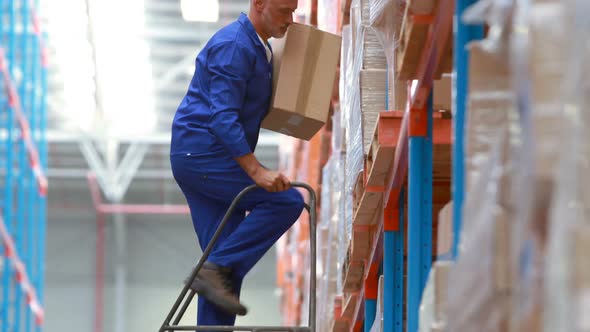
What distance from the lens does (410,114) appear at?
4301 mm

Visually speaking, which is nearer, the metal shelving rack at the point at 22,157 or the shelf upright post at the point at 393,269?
the shelf upright post at the point at 393,269

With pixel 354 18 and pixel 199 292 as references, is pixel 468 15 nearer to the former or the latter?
pixel 199 292

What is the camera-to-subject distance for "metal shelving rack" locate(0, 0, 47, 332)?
56.3ft

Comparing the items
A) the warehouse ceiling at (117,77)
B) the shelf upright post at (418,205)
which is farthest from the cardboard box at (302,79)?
the warehouse ceiling at (117,77)

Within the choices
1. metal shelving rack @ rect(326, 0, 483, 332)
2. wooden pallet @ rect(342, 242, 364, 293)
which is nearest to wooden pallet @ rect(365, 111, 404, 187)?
metal shelving rack @ rect(326, 0, 483, 332)

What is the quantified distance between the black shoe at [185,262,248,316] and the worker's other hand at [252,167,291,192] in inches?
16.6

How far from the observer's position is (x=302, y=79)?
5375 mm

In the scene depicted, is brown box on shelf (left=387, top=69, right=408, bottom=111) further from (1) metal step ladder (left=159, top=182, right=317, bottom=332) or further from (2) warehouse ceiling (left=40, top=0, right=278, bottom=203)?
(2) warehouse ceiling (left=40, top=0, right=278, bottom=203)

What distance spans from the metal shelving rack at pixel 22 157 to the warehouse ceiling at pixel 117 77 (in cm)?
258

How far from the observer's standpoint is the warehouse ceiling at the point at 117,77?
21516 millimetres

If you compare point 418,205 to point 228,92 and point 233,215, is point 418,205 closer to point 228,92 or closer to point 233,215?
point 228,92

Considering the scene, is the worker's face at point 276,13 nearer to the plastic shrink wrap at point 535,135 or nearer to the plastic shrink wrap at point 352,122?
the plastic shrink wrap at point 352,122

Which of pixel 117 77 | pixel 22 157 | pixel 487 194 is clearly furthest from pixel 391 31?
pixel 117 77

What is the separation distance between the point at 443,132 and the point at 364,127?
95 cm
